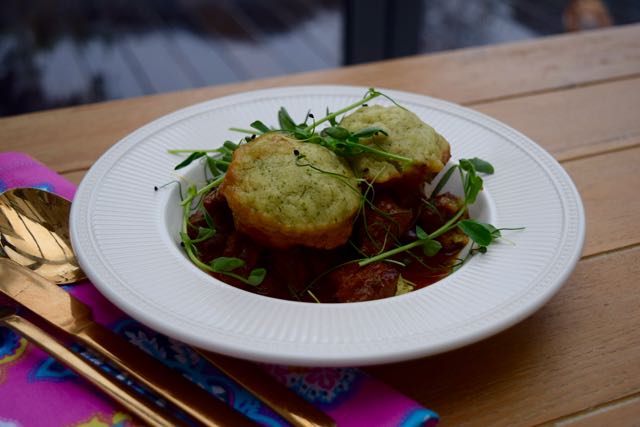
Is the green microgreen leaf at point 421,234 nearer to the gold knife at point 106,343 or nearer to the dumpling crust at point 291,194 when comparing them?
the dumpling crust at point 291,194

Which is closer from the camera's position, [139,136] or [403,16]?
[139,136]

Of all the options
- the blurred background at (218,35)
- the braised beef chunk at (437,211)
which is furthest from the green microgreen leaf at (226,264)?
the blurred background at (218,35)

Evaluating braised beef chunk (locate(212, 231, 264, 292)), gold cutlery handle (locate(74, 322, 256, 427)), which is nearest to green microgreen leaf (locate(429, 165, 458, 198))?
braised beef chunk (locate(212, 231, 264, 292))

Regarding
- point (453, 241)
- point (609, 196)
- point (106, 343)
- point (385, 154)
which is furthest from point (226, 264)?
point (609, 196)

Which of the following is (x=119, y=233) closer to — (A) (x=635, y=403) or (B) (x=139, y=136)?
(B) (x=139, y=136)

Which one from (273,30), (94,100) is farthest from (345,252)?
(273,30)

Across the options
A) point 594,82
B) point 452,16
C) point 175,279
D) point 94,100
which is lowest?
point 94,100

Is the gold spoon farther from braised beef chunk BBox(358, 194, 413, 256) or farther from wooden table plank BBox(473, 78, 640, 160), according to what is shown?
→ wooden table plank BBox(473, 78, 640, 160)
